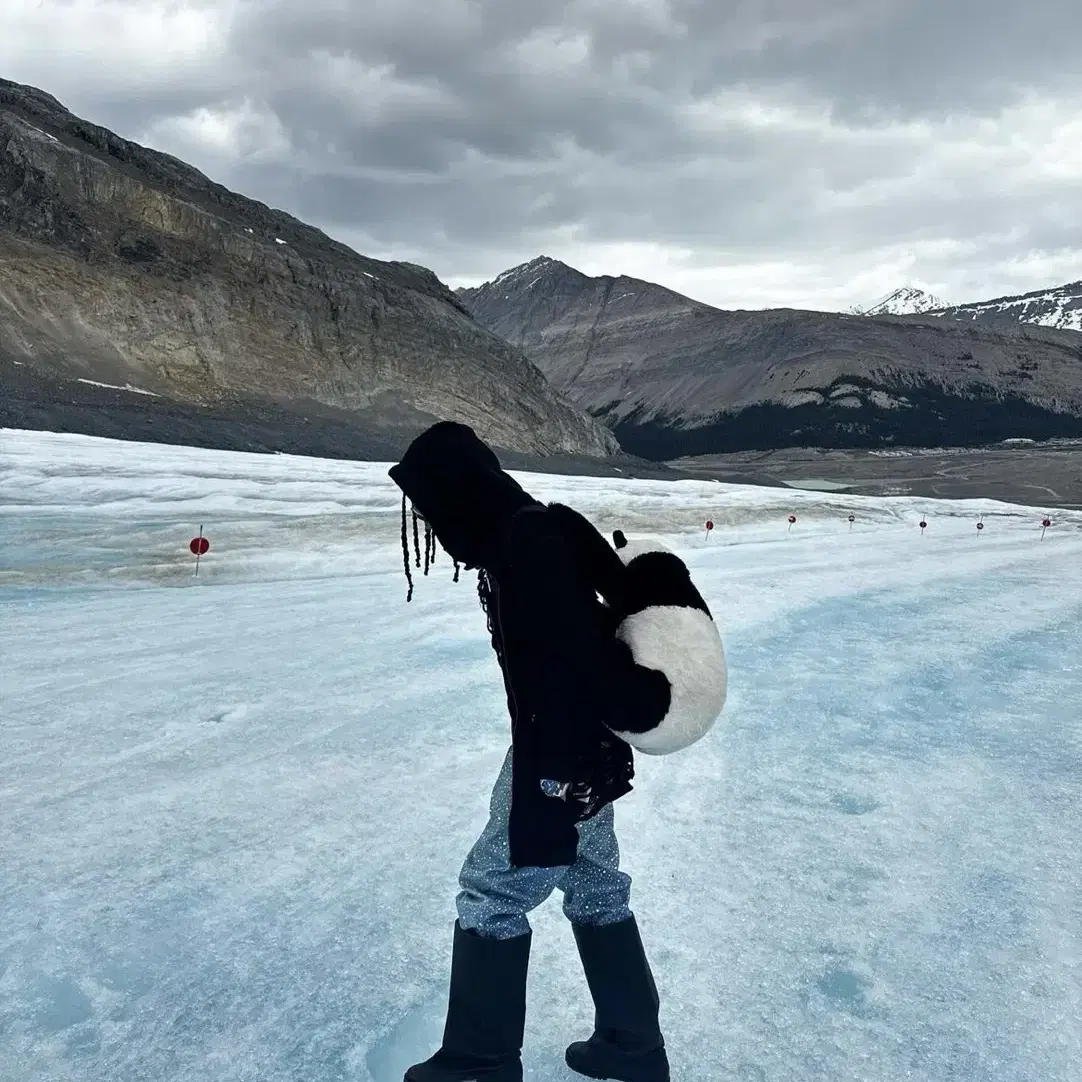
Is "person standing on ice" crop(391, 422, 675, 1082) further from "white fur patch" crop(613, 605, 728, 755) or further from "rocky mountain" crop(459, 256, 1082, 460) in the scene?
"rocky mountain" crop(459, 256, 1082, 460)

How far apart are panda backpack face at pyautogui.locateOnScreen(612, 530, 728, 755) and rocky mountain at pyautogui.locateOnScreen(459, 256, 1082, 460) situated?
370 feet

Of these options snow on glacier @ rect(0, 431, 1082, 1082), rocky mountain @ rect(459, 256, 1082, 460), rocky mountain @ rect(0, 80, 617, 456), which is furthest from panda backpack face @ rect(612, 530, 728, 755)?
rocky mountain @ rect(459, 256, 1082, 460)

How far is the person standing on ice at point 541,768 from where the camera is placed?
68.7 inches

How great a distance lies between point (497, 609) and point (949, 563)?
11.3m

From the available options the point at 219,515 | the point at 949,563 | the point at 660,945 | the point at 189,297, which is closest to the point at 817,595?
the point at 949,563

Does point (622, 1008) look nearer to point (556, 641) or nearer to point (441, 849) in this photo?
point (556, 641)

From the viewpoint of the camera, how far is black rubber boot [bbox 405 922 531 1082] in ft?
6.08

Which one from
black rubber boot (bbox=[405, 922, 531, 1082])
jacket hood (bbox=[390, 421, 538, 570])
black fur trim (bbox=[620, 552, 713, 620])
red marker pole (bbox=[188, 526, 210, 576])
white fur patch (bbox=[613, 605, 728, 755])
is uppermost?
jacket hood (bbox=[390, 421, 538, 570])

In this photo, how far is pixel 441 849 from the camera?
2965 millimetres

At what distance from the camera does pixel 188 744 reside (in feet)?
12.5

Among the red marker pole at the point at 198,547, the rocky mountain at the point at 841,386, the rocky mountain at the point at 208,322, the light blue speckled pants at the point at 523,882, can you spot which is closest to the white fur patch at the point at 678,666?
the light blue speckled pants at the point at 523,882

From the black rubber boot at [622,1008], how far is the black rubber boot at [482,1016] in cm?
18

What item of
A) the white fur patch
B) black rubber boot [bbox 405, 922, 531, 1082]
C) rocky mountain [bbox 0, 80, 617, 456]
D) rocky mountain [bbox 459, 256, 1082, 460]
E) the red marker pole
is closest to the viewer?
the white fur patch

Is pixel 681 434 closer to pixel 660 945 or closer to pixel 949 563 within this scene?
pixel 949 563
